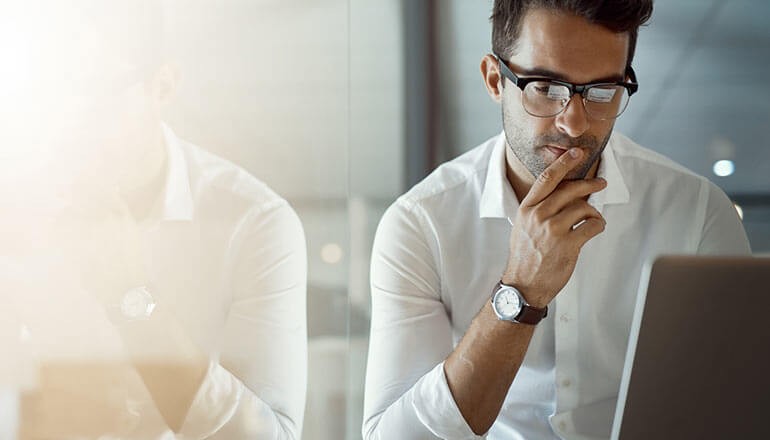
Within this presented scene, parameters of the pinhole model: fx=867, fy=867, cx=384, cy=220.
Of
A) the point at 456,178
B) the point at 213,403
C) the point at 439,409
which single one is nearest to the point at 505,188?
the point at 456,178

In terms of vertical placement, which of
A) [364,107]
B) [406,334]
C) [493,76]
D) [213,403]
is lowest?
[213,403]

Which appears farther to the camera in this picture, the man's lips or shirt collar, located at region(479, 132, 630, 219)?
shirt collar, located at region(479, 132, 630, 219)

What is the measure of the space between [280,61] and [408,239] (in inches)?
18.8

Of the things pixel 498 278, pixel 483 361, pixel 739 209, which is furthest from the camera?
pixel 739 209

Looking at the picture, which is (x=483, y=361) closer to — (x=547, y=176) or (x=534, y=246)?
(x=534, y=246)

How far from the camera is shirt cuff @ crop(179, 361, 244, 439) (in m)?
1.79

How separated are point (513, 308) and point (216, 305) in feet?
2.01

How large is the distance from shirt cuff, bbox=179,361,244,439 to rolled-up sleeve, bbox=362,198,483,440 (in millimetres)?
288

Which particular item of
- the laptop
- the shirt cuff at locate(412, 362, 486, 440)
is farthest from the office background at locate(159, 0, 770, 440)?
the laptop

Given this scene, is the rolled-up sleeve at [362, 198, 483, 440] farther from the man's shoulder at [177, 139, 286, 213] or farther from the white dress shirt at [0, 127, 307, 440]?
the man's shoulder at [177, 139, 286, 213]

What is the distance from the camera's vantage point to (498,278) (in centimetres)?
196

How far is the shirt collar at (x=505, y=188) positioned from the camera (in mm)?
1962

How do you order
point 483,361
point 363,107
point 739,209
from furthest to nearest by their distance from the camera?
point 739,209 < point 363,107 < point 483,361

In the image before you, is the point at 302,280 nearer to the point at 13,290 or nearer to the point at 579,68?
the point at 13,290
